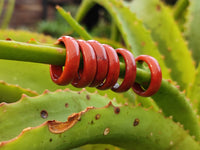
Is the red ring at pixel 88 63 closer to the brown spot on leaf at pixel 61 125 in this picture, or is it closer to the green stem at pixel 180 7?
the brown spot on leaf at pixel 61 125

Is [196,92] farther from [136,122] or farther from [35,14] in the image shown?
[35,14]

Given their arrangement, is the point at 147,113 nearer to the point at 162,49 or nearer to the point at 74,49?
the point at 74,49

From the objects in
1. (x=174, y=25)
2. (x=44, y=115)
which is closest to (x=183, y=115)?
(x=44, y=115)

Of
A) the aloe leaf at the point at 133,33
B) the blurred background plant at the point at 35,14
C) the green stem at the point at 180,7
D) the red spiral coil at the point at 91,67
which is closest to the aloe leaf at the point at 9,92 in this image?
the red spiral coil at the point at 91,67

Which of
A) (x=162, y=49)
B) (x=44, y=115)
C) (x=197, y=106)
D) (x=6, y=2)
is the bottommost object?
(x=44, y=115)

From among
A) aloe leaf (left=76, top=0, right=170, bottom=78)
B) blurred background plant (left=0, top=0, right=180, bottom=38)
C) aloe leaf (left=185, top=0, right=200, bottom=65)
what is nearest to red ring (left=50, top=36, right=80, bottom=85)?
aloe leaf (left=76, top=0, right=170, bottom=78)
